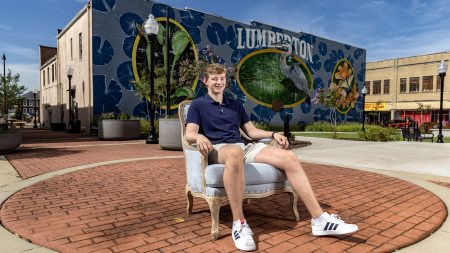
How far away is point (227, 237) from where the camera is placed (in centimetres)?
299

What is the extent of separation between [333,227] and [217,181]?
1.09 metres

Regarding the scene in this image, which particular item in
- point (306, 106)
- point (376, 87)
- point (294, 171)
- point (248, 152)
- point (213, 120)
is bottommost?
point (294, 171)

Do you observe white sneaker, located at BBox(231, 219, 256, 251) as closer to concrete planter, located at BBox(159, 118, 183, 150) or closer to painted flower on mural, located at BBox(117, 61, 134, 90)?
concrete planter, located at BBox(159, 118, 183, 150)

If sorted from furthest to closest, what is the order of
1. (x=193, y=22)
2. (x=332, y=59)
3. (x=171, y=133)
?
(x=332, y=59)
(x=193, y=22)
(x=171, y=133)

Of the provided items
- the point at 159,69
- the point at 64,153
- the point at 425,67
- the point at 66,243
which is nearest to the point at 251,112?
the point at 159,69

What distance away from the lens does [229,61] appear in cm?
2281

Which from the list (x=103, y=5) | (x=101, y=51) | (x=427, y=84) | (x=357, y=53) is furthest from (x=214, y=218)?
(x=427, y=84)

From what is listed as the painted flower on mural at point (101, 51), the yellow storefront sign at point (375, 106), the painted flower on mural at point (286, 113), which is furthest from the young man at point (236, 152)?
the yellow storefront sign at point (375, 106)

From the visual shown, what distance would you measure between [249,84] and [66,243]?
70.9 ft

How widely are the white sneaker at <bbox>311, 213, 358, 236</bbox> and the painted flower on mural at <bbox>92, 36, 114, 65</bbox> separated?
17054 mm

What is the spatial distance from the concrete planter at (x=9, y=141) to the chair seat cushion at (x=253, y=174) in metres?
8.01

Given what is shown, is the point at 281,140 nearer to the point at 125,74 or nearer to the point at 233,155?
the point at 233,155

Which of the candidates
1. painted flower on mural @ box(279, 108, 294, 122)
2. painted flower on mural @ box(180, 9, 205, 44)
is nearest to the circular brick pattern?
painted flower on mural @ box(180, 9, 205, 44)

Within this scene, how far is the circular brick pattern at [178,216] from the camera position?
284cm
